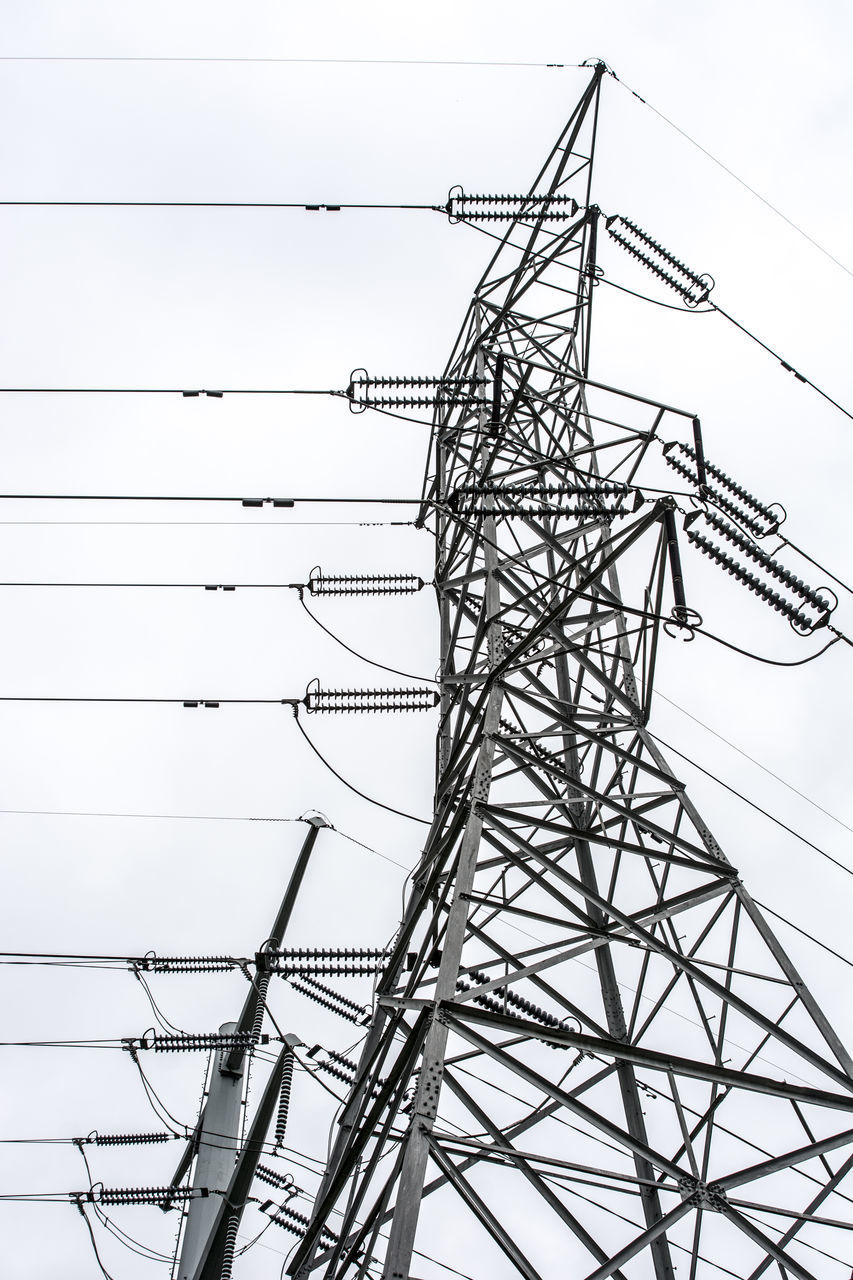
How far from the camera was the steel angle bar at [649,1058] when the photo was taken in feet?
15.4

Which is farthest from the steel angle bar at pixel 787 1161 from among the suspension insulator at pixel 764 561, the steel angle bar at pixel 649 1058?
the suspension insulator at pixel 764 561

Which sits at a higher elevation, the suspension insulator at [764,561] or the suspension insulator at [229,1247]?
the suspension insulator at [764,561]

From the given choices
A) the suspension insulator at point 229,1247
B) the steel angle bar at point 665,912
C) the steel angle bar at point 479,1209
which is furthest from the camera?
the suspension insulator at point 229,1247

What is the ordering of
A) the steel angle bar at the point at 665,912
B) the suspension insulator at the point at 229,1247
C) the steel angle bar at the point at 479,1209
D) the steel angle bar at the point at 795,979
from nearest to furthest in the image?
the steel angle bar at the point at 479,1209
the steel angle bar at the point at 795,979
the steel angle bar at the point at 665,912
the suspension insulator at the point at 229,1247

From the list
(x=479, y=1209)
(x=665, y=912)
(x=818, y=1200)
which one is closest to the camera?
(x=479, y=1209)

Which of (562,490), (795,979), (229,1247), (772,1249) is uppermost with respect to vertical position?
(562,490)

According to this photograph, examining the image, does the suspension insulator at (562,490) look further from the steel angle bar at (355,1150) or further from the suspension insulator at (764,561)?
the steel angle bar at (355,1150)

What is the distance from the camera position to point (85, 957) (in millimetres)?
9898

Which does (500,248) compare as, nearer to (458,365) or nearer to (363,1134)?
(458,365)

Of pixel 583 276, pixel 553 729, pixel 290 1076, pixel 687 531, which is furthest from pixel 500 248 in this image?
pixel 290 1076

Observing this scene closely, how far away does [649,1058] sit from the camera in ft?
15.7

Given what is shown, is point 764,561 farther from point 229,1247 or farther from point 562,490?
point 229,1247

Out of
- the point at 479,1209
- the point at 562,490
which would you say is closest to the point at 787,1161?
the point at 479,1209

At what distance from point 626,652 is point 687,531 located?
123cm
